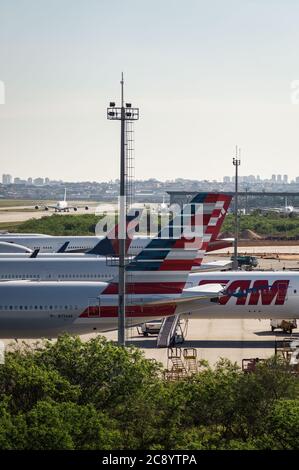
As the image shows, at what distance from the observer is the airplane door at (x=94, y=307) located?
4375cm

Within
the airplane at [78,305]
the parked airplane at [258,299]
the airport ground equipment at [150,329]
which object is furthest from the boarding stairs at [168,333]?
the airplane at [78,305]

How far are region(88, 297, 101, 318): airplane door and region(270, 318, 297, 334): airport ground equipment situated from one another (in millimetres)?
14343

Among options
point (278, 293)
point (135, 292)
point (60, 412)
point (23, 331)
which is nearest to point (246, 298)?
point (278, 293)

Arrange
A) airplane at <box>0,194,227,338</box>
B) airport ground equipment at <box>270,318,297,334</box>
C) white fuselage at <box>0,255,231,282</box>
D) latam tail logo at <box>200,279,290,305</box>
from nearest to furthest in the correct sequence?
airplane at <box>0,194,227,338</box> → latam tail logo at <box>200,279,290,305</box> → airport ground equipment at <box>270,318,297,334</box> → white fuselage at <box>0,255,231,282</box>

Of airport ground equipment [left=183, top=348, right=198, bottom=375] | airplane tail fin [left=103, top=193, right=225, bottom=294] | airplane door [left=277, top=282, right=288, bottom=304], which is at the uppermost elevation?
airplane tail fin [left=103, top=193, right=225, bottom=294]

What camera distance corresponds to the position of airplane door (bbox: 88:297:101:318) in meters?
43.8

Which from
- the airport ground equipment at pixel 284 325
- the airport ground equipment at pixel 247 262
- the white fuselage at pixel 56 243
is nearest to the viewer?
the airport ground equipment at pixel 284 325

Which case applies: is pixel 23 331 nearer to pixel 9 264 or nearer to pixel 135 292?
pixel 135 292

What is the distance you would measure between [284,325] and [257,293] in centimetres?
450

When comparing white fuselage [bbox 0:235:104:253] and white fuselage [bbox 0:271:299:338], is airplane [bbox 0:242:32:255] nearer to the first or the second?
white fuselage [bbox 0:235:104:253]

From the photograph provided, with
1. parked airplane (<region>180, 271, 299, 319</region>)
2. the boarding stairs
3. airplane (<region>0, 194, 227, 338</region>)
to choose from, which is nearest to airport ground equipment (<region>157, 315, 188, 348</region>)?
the boarding stairs

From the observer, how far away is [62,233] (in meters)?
132

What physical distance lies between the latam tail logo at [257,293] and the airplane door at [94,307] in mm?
9305

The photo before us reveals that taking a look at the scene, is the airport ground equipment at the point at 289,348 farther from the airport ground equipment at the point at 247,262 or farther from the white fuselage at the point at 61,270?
the airport ground equipment at the point at 247,262
